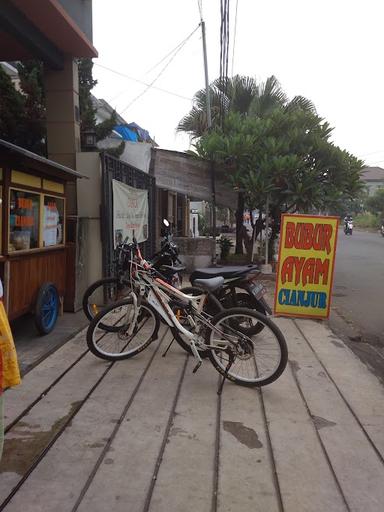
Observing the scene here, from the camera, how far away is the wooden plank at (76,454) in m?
2.27

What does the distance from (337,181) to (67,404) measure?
893 centimetres

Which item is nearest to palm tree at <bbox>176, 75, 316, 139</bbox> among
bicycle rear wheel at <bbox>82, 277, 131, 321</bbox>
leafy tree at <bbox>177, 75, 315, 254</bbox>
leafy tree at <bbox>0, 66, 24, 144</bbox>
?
leafy tree at <bbox>177, 75, 315, 254</bbox>

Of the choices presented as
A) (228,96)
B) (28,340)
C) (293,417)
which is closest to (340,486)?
(293,417)

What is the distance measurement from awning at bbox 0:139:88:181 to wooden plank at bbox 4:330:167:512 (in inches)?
93.0

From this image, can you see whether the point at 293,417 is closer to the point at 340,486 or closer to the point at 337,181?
the point at 340,486

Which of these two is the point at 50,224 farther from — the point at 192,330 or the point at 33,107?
the point at 33,107

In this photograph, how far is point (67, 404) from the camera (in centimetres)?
338

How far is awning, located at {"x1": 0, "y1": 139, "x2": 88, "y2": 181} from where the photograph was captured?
420 cm

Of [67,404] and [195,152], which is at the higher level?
[195,152]

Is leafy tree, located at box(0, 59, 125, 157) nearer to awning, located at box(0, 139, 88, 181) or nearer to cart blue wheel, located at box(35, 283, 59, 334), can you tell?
awning, located at box(0, 139, 88, 181)

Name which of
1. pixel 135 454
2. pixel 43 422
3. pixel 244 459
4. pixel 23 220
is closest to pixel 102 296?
Answer: pixel 23 220

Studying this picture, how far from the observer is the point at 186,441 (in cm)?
288

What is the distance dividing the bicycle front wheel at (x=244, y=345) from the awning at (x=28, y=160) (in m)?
2.52

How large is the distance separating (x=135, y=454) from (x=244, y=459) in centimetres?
68
